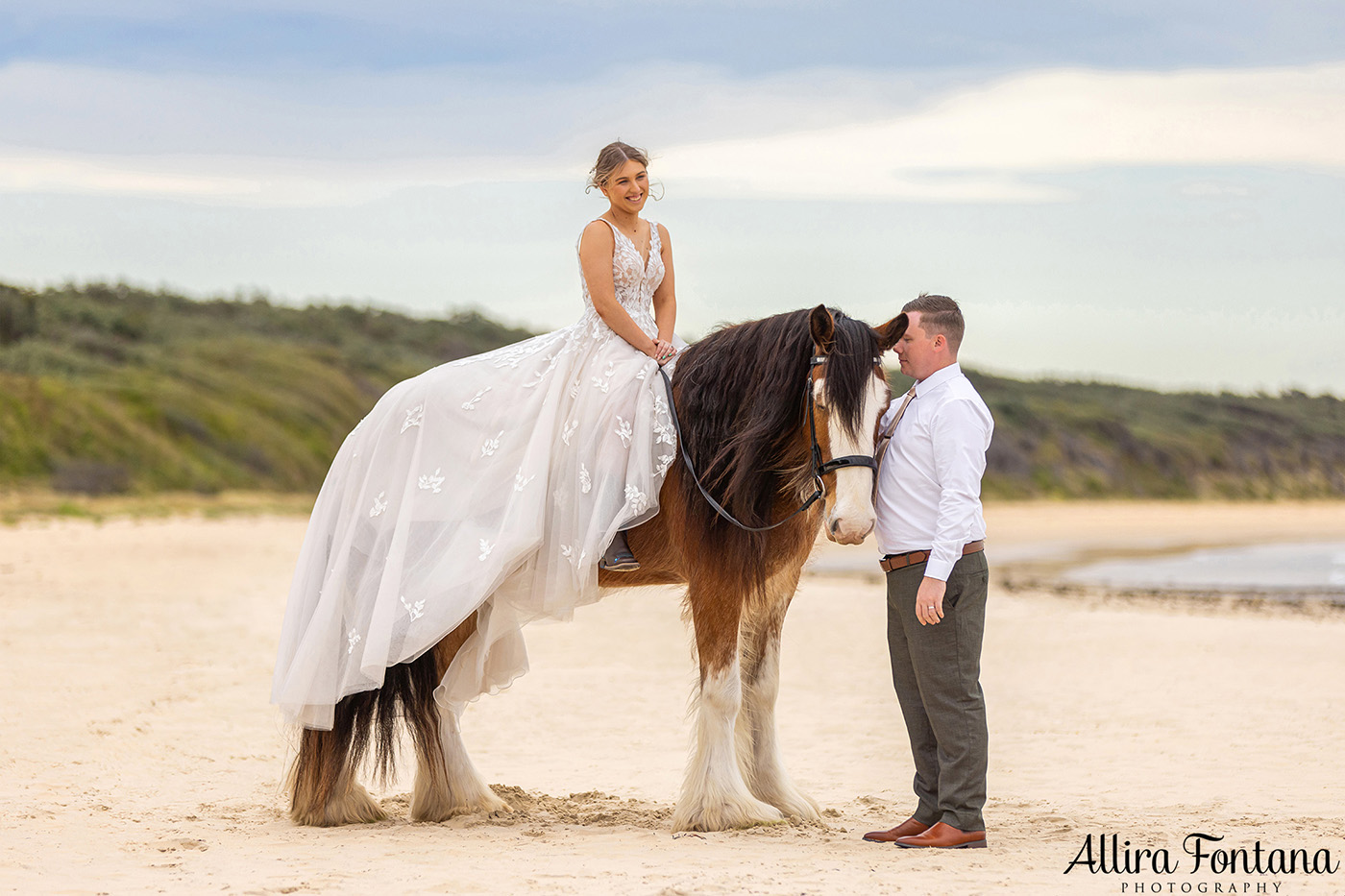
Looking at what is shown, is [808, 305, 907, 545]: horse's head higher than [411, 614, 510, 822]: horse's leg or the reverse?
higher

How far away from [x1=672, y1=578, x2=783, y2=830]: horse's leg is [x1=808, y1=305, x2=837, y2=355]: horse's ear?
1.05 m

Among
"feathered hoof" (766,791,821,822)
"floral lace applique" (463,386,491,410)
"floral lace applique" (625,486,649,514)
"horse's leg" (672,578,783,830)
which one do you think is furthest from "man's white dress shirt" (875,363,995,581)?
"floral lace applique" (463,386,491,410)

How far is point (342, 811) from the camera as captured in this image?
5.00 m

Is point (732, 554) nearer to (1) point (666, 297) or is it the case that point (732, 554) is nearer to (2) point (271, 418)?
(1) point (666, 297)

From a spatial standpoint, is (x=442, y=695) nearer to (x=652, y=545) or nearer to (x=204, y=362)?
(x=652, y=545)

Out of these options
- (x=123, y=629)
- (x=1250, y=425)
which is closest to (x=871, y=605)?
(x=123, y=629)

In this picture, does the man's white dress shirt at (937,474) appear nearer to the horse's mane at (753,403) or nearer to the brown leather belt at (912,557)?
the brown leather belt at (912,557)

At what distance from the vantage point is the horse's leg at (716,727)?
4.64 m

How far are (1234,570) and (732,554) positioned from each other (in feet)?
58.5

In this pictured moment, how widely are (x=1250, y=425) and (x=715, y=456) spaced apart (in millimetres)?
39956

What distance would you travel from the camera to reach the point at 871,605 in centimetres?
1470

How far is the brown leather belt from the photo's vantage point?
13.7 ft

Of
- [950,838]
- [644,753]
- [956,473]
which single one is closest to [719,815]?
[950,838]

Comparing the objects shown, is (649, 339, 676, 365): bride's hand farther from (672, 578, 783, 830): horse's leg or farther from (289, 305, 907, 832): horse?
(672, 578, 783, 830): horse's leg
